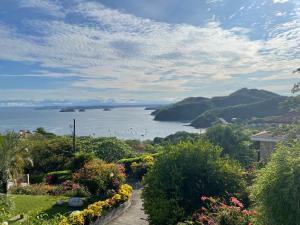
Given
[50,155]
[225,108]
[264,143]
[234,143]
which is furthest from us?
[225,108]

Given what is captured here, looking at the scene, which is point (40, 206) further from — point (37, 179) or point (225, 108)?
point (225, 108)

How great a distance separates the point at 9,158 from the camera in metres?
17.2

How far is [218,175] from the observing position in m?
9.99

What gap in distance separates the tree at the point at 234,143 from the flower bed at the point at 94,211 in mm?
5114

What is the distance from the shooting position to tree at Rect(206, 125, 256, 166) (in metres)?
17.6

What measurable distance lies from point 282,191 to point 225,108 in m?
85.9

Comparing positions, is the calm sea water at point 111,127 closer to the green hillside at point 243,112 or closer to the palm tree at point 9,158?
the green hillside at point 243,112

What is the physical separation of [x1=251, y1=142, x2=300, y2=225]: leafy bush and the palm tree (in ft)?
39.3

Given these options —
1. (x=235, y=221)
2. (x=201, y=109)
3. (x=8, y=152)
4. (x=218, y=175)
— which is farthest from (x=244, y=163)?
(x=201, y=109)

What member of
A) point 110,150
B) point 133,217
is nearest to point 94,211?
point 133,217

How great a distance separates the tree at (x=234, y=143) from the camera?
1761cm

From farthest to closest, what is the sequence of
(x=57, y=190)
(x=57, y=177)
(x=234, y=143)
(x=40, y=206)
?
(x=57, y=177) → (x=234, y=143) → (x=57, y=190) → (x=40, y=206)

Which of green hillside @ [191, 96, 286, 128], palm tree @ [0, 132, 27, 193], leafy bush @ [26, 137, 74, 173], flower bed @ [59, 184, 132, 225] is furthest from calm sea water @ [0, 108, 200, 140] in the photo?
flower bed @ [59, 184, 132, 225]

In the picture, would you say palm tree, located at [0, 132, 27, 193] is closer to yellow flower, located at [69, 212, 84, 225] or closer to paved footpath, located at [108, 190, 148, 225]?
paved footpath, located at [108, 190, 148, 225]
